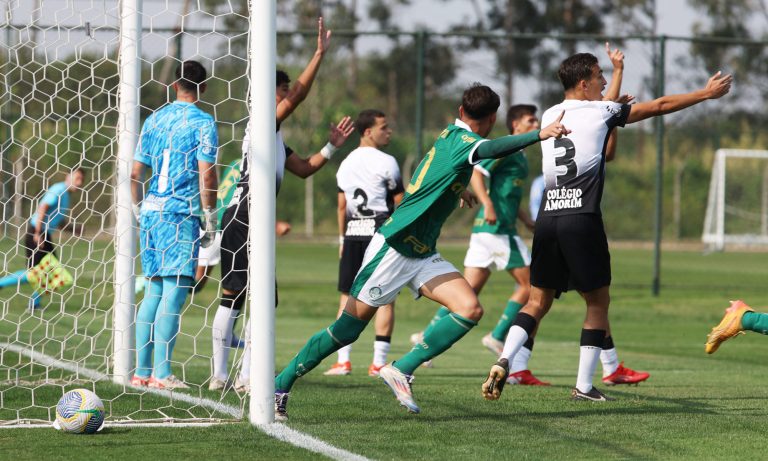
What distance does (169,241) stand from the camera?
8031mm

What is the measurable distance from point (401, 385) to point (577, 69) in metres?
2.35

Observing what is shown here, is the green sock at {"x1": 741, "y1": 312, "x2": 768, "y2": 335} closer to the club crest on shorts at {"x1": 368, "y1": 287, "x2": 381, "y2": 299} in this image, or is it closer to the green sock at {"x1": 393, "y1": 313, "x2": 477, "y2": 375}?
the green sock at {"x1": 393, "y1": 313, "x2": 477, "y2": 375}

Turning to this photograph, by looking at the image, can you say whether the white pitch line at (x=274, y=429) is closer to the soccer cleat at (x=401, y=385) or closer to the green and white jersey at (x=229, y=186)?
the soccer cleat at (x=401, y=385)

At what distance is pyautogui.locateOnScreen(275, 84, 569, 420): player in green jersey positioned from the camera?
6.64 meters

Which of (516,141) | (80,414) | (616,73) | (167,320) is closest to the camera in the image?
(80,414)

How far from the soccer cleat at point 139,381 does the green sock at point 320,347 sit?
167 centimetres

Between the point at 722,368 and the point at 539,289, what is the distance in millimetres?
3320

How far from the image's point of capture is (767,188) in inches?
1245

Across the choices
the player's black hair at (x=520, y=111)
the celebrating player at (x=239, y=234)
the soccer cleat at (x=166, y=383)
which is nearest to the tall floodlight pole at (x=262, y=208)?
the celebrating player at (x=239, y=234)

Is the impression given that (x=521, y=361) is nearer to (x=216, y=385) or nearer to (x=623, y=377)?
(x=623, y=377)

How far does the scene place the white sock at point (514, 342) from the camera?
722cm

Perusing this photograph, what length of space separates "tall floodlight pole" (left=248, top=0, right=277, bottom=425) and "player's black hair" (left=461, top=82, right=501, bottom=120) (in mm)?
1313

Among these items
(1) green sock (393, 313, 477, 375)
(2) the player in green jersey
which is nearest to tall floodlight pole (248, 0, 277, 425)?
(2) the player in green jersey

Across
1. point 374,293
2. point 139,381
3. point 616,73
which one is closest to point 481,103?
point 616,73
